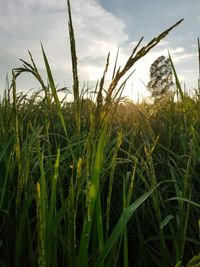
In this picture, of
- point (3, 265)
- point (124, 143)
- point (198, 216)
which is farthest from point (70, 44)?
point (124, 143)

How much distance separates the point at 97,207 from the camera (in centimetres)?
110

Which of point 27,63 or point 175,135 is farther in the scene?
point 175,135

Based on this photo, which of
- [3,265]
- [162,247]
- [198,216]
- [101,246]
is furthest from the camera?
[198,216]

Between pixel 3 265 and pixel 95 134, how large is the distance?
33.8 inches

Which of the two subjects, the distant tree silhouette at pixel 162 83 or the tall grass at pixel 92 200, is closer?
the tall grass at pixel 92 200

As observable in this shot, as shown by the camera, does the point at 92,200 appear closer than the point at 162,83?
Yes

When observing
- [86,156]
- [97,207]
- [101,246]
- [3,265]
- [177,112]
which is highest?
[177,112]

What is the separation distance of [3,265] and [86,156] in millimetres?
814

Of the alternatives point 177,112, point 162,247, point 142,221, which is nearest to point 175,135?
point 177,112

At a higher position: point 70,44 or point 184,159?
point 70,44

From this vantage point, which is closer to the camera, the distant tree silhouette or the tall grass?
the tall grass

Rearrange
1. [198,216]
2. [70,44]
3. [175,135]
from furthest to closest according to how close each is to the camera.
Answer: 1. [175,135]
2. [198,216]
3. [70,44]

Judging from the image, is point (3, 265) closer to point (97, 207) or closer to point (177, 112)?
point (97, 207)

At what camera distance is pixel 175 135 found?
3.00m
